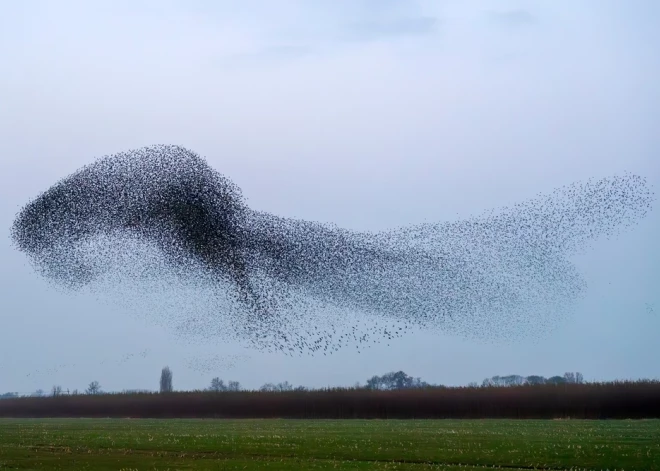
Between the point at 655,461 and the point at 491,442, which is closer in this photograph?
the point at 655,461

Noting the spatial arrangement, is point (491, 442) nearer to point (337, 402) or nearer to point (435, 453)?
point (435, 453)

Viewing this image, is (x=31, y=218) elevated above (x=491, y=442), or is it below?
above

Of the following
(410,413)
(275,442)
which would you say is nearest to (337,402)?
(410,413)

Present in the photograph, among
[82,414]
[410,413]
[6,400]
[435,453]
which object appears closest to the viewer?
[435,453]

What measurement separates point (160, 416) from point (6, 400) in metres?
32.4

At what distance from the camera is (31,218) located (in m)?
42.5

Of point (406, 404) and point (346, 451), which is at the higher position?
point (346, 451)

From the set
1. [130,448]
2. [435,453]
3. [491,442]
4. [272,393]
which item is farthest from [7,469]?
[272,393]

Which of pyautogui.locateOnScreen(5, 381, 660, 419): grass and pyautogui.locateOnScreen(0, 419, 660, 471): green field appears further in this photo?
pyautogui.locateOnScreen(5, 381, 660, 419): grass

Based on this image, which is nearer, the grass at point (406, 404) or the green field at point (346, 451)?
the green field at point (346, 451)

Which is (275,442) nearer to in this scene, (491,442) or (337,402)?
(491,442)

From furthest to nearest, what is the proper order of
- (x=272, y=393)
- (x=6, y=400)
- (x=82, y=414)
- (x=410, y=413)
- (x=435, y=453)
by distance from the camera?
1. (x=6, y=400)
2. (x=82, y=414)
3. (x=272, y=393)
4. (x=410, y=413)
5. (x=435, y=453)

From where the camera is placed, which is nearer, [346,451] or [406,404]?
[346,451]

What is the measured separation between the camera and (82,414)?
92.6m
